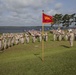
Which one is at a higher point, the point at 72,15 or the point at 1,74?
the point at 72,15

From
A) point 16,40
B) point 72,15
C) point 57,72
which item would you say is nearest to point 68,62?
point 57,72

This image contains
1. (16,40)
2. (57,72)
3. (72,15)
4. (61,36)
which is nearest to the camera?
(57,72)

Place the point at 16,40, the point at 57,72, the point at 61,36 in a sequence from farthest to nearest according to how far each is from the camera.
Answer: the point at 61,36 < the point at 16,40 < the point at 57,72

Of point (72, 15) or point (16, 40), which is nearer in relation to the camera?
point (16, 40)

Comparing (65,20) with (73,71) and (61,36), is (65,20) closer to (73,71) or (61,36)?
(61,36)

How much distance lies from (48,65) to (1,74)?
13.3ft

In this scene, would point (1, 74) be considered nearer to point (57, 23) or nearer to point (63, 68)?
point (63, 68)

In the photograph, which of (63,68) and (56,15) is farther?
(56,15)

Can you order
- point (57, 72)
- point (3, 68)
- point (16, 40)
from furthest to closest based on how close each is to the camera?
point (16, 40) → point (3, 68) → point (57, 72)

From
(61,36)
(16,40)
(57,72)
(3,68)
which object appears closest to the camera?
(57,72)

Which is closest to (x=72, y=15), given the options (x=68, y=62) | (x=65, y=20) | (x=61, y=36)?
(x=65, y=20)

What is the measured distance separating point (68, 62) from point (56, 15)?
7930 cm

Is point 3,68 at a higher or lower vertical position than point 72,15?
lower

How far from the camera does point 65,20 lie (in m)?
94.7
